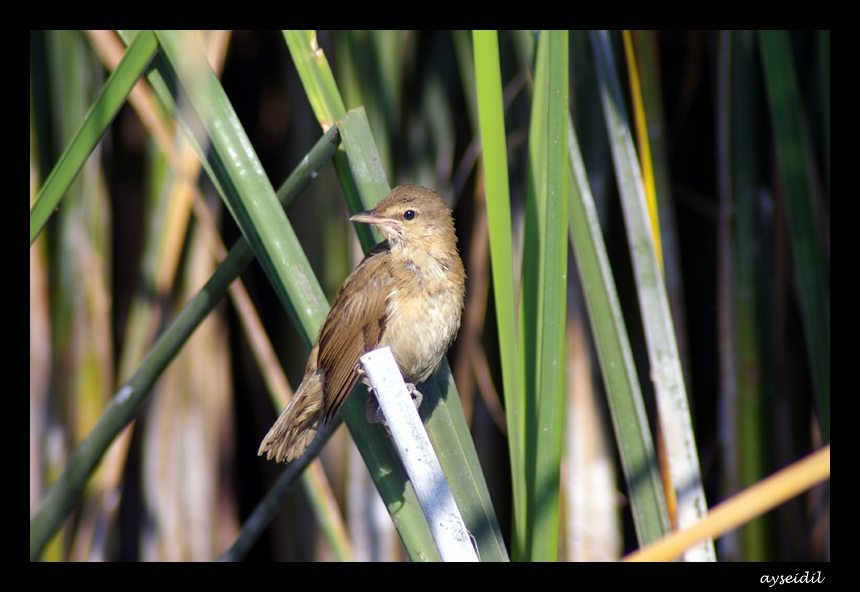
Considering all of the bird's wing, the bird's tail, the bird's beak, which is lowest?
the bird's tail

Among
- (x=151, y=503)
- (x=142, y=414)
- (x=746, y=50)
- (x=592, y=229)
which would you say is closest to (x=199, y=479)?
(x=151, y=503)

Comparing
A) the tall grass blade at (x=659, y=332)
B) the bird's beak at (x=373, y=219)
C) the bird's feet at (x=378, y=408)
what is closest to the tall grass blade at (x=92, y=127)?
the bird's beak at (x=373, y=219)

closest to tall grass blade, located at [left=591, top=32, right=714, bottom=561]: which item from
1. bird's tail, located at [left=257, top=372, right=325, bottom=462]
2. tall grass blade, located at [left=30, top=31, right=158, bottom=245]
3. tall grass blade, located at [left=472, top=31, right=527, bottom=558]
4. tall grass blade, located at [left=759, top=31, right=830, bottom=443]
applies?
tall grass blade, located at [left=759, top=31, right=830, bottom=443]

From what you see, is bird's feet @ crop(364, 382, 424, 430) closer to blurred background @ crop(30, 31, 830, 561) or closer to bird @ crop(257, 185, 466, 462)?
bird @ crop(257, 185, 466, 462)

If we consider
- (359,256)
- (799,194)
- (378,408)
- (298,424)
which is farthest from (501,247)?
(359,256)

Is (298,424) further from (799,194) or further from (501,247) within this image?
(799,194)

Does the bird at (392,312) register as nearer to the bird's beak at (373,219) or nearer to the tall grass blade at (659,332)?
the bird's beak at (373,219)
